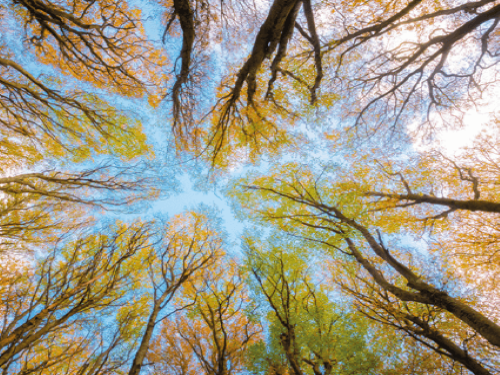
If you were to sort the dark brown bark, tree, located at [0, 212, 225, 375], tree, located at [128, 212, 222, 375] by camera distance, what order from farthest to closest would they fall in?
1. tree, located at [128, 212, 222, 375]
2. tree, located at [0, 212, 225, 375]
3. the dark brown bark

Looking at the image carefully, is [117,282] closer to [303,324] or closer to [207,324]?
[207,324]

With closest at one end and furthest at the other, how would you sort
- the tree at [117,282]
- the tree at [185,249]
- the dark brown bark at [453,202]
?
1. the dark brown bark at [453,202]
2. the tree at [117,282]
3. the tree at [185,249]

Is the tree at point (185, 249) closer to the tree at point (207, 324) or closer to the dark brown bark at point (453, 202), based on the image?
the tree at point (207, 324)

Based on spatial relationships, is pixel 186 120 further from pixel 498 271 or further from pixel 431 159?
pixel 498 271

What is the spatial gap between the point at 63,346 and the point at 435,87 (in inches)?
569

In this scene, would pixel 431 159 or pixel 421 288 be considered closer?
pixel 421 288

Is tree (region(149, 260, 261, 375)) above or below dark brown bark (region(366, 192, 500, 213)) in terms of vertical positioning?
below

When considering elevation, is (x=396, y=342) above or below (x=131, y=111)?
Answer: below

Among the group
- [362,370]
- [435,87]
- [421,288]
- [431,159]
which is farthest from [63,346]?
[435,87]

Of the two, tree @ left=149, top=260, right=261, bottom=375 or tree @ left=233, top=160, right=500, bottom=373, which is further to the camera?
tree @ left=149, top=260, right=261, bottom=375

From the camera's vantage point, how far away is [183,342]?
750 cm

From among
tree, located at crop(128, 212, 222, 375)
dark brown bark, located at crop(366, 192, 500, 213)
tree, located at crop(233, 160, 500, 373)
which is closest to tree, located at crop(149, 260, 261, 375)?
tree, located at crop(128, 212, 222, 375)

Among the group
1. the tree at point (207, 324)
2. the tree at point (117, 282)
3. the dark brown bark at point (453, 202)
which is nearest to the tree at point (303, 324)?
the tree at point (207, 324)

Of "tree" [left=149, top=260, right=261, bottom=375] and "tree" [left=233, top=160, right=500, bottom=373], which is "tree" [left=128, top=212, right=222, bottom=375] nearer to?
"tree" [left=149, top=260, right=261, bottom=375]
